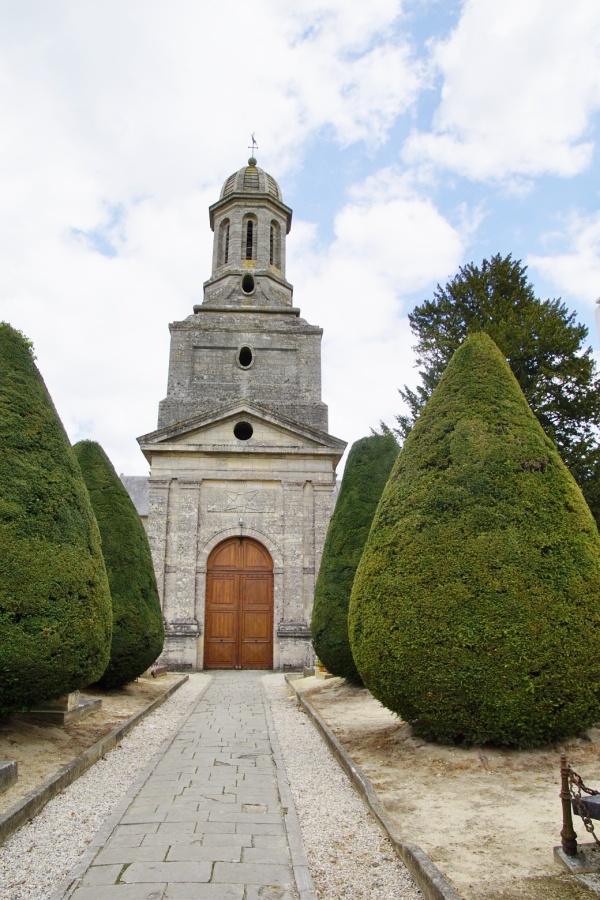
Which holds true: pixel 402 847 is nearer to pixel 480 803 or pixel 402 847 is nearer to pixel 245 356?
pixel 480 803

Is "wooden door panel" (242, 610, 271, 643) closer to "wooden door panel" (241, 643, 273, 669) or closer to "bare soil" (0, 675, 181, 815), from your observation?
Answer: "wooden door panel" (241, 643, 273, 669)

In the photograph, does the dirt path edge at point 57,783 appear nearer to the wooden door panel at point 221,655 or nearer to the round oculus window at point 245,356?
the wooden door panel at point 221,655

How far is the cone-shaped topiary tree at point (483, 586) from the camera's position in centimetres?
623

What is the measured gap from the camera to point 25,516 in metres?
7.02

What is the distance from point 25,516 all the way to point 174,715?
5223 mm

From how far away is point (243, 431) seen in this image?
2047 cm

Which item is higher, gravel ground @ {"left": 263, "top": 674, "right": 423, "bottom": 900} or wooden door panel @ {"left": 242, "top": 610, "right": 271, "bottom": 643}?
wooden door panel @ {"left": 242, "top": 610, "right": 271, "bottom": 643}

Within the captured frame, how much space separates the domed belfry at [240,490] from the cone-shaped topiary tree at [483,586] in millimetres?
11520

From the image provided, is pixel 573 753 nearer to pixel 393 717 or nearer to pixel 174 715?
pixel 393 717

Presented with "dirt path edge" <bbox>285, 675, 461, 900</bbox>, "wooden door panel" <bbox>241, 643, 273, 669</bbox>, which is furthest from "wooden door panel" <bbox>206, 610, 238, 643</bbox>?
"dirt path edge" <bbox>285, 675, 461, 900</bbox>

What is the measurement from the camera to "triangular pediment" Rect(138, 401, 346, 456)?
19.7m

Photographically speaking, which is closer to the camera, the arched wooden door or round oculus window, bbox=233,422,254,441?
the arched wooden door

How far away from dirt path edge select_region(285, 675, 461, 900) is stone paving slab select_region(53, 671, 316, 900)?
2.04 ft

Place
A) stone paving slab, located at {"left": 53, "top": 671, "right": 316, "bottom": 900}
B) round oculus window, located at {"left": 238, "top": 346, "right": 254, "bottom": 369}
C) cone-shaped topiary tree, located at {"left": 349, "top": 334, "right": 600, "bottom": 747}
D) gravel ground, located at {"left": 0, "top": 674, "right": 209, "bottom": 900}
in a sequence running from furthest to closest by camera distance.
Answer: round oculus window, located at {"left": 238, "top": 346, "right": 254, "bottom": 369} < cone-shaped topiary tree, located at {"left": 349, "top": 334, "right": 600, "bottom": 747} < gravel ground, located at {"left": 0, "top": 674, "right": 209, "bottom": 900} < stone paving slab, located at {"left": 53, "top": 671, "right": 316, "bottom": 900}
